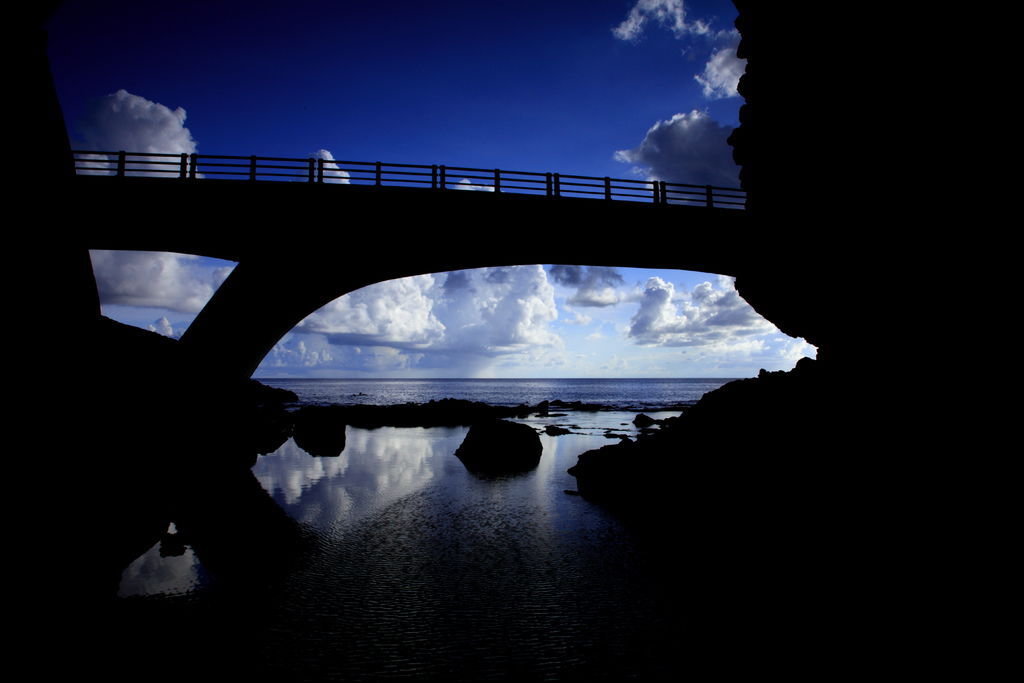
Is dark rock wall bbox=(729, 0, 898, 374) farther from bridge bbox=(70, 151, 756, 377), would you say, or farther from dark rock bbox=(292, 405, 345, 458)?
dark rock bbox=(292, 405, 345, 458)

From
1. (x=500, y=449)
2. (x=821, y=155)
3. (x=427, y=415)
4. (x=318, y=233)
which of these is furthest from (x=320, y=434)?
(x=821, y=155)

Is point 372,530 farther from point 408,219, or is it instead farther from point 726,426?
point 408,219

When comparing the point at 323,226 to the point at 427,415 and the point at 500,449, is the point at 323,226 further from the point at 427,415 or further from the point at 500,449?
the point at 427,415

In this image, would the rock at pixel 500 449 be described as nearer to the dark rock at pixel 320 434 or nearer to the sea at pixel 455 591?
the sea at pixel 455 591

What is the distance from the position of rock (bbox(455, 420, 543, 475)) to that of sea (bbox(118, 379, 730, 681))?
12.0 feet

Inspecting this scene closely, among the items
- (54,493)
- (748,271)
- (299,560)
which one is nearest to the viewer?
(54,493)

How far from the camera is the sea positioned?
4711mm

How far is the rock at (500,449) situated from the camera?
15594 mm

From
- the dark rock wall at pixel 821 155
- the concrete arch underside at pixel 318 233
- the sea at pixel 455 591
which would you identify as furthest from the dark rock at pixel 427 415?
the dark rock wall at pixel 821 155

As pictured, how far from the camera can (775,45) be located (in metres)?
6.70

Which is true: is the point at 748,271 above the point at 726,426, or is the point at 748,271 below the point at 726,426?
above

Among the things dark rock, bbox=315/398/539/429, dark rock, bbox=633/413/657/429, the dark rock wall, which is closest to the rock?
the dark rock wall

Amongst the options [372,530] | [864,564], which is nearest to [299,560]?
[372,530]

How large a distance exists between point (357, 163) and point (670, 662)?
53.4ft
